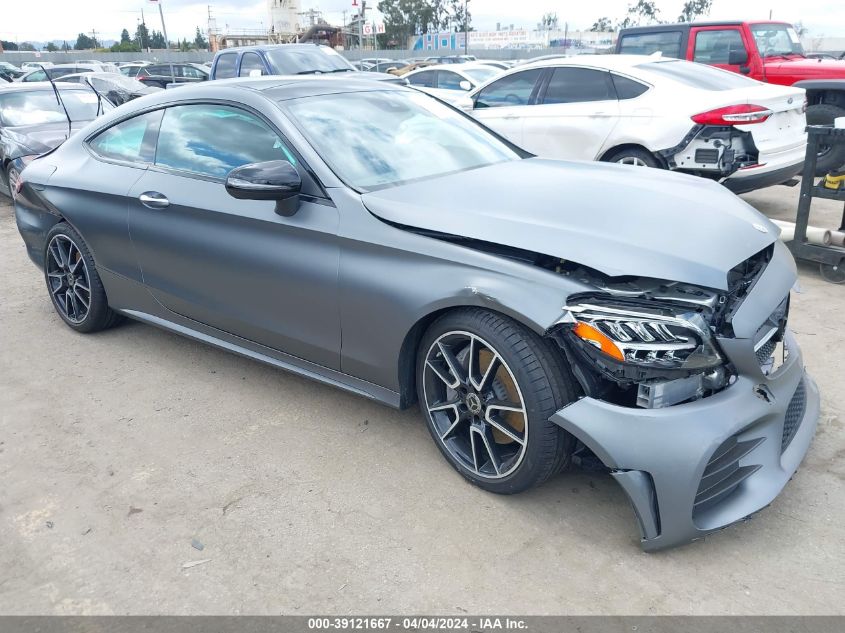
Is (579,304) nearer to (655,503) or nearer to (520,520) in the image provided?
(655,503)

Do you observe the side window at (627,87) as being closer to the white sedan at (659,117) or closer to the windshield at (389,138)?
the white sedan at (659,117)

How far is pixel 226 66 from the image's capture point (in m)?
11.1

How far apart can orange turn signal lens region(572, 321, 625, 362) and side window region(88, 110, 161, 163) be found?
2.66 metres

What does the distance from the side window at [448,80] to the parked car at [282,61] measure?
2.68 m

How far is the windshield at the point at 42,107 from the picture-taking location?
8.33m

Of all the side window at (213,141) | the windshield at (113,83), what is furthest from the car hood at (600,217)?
the windshield at (113,83)

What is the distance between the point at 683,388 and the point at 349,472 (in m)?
1.42

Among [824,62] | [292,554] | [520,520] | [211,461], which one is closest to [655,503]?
[520,520]

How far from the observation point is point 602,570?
2.38 meters

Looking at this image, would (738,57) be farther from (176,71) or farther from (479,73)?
(176,71)

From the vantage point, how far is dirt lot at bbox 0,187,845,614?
7.56 ft

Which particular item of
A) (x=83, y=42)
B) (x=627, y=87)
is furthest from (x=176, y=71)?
(x=83, y=42)

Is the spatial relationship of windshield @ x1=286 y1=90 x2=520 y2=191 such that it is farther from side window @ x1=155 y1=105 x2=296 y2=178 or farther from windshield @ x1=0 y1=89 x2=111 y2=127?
windshield @ x1=0 y1=89 x2=111 y2=127

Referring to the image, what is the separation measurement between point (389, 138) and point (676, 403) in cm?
187
